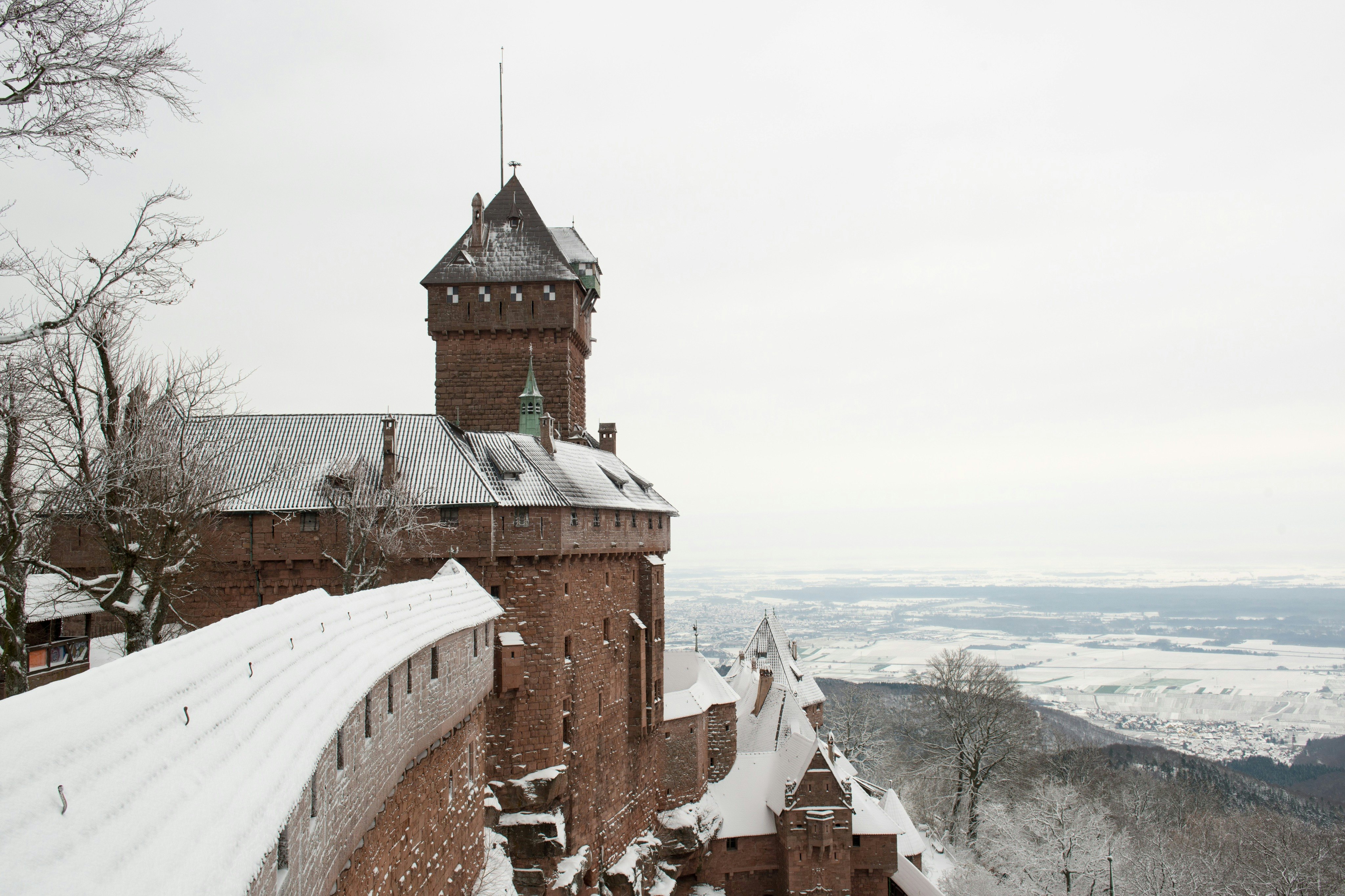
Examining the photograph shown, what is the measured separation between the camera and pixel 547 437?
2838cm

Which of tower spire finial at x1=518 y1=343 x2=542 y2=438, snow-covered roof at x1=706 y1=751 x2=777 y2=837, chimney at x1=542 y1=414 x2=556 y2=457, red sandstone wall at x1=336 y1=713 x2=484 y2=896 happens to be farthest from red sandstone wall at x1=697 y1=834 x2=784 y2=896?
red sandstone wall at x1=336 y1=713 x2=484 y2=896

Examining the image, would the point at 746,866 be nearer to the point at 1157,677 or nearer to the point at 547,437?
the point at 547,437

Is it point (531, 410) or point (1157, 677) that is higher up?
point (531, 410)

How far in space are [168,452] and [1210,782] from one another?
71115 millimetres

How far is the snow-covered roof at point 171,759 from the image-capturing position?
3529mm

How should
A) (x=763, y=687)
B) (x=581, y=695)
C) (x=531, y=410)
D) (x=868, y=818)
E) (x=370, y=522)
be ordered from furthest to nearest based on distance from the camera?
1. (x=763, y=687)
2. (x=868, y=818)
3. (x=531, y=410)
4. (x=581, y=695)
5. (x=370, y=522)

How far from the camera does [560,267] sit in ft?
108

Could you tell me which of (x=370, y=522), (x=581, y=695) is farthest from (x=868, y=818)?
(x=370, y=522)

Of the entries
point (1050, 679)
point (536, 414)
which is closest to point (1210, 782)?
point (536, 414)

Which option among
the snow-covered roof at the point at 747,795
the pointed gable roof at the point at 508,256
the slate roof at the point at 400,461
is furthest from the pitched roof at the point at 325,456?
the snow-covered roof at the point at 747,795

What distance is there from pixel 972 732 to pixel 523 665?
36.1m

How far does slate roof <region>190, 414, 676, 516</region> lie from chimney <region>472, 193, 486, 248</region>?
8.64 m

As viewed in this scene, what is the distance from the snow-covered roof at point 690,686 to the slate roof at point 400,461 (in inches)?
426

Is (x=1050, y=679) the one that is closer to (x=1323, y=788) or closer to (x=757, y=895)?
(x=1323, y=788)
